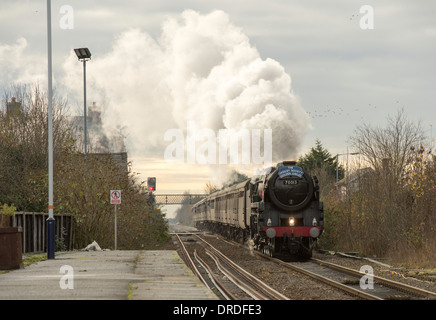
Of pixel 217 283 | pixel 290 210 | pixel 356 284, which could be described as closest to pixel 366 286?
pixel 356 284

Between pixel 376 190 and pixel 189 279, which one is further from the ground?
pixel 376 190

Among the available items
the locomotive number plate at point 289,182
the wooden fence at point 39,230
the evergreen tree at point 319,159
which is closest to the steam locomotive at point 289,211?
the locomotive number plate at point 289,182

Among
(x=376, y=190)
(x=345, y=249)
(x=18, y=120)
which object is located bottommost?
(x=345, y=249)

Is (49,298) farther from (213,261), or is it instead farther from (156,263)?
(213,261)

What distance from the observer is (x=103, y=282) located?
1227 cm

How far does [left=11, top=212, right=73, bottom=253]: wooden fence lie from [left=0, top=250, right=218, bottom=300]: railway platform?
3936 millimetres

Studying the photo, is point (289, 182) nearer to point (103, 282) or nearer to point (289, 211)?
point (289, 211)

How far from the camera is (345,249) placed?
28.1 m

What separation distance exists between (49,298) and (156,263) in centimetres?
762

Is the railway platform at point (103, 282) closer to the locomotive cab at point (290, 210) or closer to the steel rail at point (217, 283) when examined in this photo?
the steel rail at point (217, 283)

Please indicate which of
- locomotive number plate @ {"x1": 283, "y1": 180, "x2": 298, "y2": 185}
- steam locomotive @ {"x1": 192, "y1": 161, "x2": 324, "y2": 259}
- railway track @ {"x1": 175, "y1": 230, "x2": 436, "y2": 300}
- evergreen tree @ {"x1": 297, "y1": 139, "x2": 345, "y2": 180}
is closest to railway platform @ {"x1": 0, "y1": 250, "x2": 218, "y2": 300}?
railway track @ {"x1": 175, "y1": 230, "x2": 436, "y2": 300}

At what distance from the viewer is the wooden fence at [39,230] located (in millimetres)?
21484

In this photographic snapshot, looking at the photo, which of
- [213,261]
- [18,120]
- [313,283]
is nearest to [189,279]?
[313,283]

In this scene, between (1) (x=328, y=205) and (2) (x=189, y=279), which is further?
(1) (x=328, y=205)
